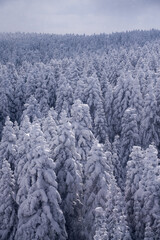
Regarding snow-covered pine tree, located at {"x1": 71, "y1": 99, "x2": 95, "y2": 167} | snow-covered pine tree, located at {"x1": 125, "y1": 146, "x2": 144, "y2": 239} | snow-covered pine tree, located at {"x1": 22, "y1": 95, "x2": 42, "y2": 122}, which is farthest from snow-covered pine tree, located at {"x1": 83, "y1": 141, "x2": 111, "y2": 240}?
snow-covered pine tree, located at {"x1": 22, "y1": 95, "x2": 42, "y2": 122}

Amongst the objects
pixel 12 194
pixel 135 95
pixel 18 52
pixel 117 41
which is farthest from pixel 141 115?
pixel 117 41

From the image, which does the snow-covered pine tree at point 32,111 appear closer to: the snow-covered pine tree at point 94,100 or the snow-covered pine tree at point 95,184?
the snow-covered pine tree at point 94,100

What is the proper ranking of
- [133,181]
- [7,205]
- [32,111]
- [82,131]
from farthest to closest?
[32,111] < [82,131] < [7,205] < [133,181]

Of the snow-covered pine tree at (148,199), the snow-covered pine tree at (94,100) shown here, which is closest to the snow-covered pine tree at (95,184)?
the snow-covered pine tree at (148,199)

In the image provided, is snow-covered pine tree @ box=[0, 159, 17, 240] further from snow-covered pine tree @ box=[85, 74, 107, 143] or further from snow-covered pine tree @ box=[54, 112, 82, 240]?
snow-covered pine tree @ box=[85, 74, 107, 143]

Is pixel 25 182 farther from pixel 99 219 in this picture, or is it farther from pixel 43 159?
pixel 99 219

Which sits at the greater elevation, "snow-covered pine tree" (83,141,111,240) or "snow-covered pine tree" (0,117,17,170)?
"snow-covered pine tree" (0,117,17,170)

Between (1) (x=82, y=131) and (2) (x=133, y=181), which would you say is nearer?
(2) (x=133, y=181)

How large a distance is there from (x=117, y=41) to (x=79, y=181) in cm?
17617

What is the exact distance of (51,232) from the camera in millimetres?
23078

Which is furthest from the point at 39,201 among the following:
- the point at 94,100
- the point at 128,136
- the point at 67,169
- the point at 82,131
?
the point at 94,100

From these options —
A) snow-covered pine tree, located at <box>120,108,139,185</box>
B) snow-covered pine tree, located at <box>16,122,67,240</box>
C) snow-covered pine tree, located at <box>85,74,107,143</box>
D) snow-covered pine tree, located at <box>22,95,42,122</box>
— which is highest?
snow-covered pine tree, located at <box>85,74,107,143</box>

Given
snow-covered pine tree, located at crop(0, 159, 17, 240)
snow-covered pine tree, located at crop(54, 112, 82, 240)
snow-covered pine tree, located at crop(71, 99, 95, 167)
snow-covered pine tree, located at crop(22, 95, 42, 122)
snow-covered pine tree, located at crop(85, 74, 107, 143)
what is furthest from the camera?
snow-covered pine tree, located at crop(22, 95, 42, 122)

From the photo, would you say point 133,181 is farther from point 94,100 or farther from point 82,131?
point 94,100
